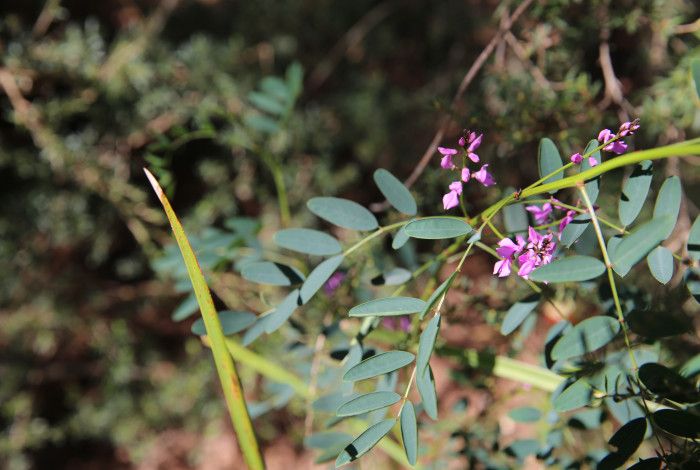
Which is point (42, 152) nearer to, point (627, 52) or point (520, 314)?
point (520, 314)

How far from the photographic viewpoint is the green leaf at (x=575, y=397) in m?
0.61

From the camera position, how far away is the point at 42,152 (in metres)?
1.37

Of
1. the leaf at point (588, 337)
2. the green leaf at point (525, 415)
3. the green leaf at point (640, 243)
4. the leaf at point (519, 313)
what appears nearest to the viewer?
the green leaf at point (640, 243)

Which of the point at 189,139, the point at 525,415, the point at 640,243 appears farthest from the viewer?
the point at 189,139

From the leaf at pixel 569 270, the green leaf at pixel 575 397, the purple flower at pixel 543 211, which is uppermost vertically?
the leaf at pixel 569 270

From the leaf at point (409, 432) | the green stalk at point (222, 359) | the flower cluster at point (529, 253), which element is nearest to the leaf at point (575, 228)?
the flower cluster at point (529, 253)

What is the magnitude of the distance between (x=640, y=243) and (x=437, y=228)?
0.19 metres

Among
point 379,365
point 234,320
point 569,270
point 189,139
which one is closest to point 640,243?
point 569,270

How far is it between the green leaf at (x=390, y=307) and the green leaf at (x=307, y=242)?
0.15 metres

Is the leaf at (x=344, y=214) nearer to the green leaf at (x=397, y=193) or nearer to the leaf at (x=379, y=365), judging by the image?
the green leaf at (x=397, y=193)

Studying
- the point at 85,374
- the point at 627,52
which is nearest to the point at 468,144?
the point at 627,52

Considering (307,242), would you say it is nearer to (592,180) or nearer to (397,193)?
(397,193)

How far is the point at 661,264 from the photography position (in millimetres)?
616

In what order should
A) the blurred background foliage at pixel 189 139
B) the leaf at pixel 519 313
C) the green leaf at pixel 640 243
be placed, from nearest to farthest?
the green leaf at pixel 640 243 → the leaf at pixel 519 313 → the blurred background foliage at pixel 189 139
